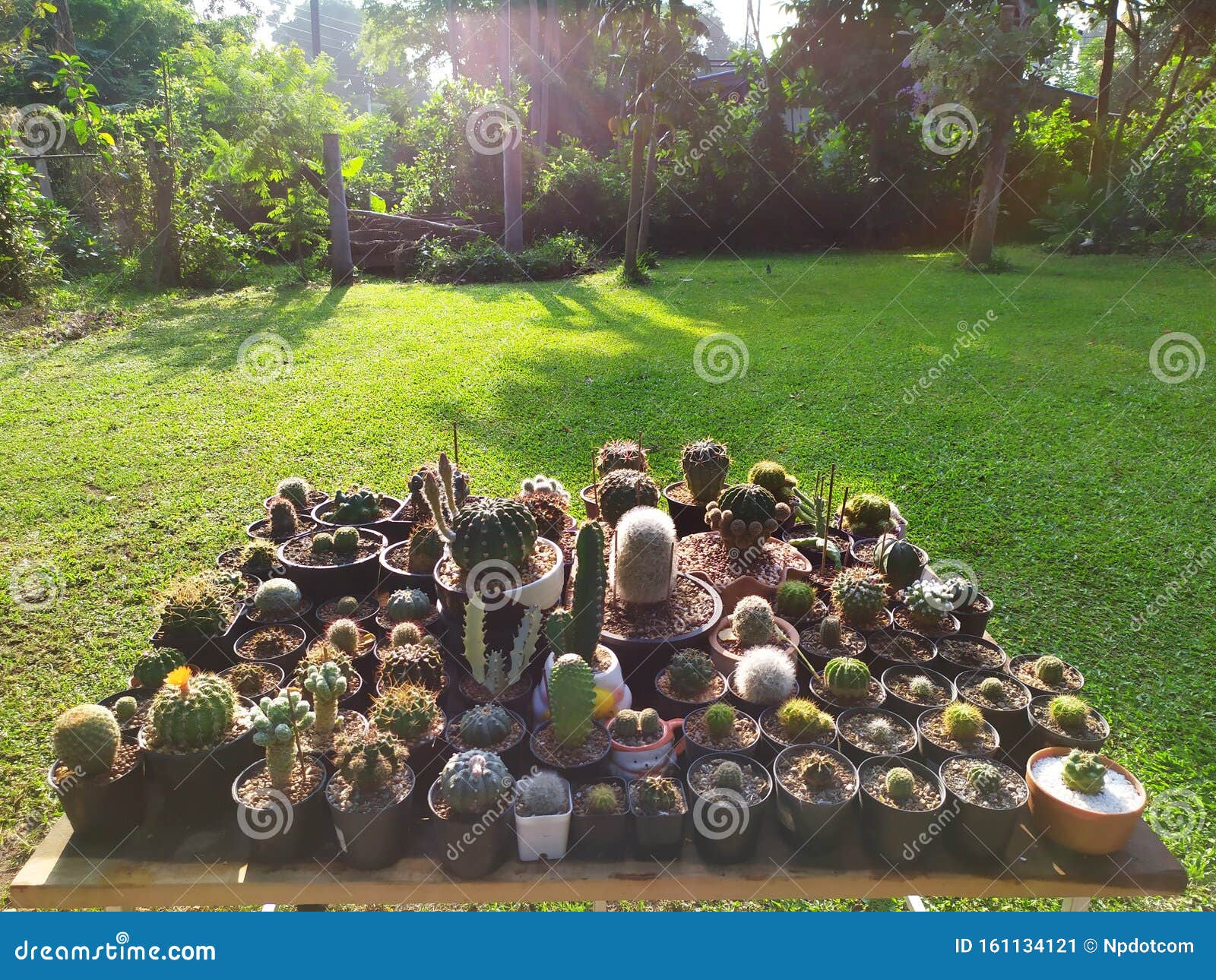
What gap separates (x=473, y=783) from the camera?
2066mm

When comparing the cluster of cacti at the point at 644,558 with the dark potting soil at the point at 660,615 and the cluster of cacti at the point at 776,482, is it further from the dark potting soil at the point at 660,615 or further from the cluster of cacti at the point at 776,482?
the cluster of cacti at the point at 776,482

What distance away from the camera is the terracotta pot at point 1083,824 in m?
2.08

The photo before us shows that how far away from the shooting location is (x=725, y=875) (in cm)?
208

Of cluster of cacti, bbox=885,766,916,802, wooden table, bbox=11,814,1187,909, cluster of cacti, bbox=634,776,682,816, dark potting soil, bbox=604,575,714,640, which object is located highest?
cluster of cacti, bbox=885,766,916,802

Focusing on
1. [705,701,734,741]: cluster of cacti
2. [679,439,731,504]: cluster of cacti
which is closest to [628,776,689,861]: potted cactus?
[705,701,734,741]: cluster of cacti

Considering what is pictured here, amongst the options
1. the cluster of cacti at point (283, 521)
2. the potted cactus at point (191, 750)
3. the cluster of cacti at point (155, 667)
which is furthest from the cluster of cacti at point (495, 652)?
the cluster of cacti at point (283, 521)

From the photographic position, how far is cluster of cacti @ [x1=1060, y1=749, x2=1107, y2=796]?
2.11 metres

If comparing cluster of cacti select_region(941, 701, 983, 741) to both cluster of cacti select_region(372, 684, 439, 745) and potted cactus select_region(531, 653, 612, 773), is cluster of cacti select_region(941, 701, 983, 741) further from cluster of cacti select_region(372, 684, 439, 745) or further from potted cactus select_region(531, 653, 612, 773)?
cluster of cacti select_region(372, 684, 439, 745)

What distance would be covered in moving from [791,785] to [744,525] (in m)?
1.44

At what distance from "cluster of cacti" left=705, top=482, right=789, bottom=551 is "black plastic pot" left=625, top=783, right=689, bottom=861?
1540mm

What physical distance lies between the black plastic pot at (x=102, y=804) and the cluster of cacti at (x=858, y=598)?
8.17 ft

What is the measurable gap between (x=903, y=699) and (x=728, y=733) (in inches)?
25.2

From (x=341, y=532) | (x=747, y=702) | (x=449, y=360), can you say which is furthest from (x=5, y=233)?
(x=747, y=702)

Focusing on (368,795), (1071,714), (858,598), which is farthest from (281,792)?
(1071,714)
